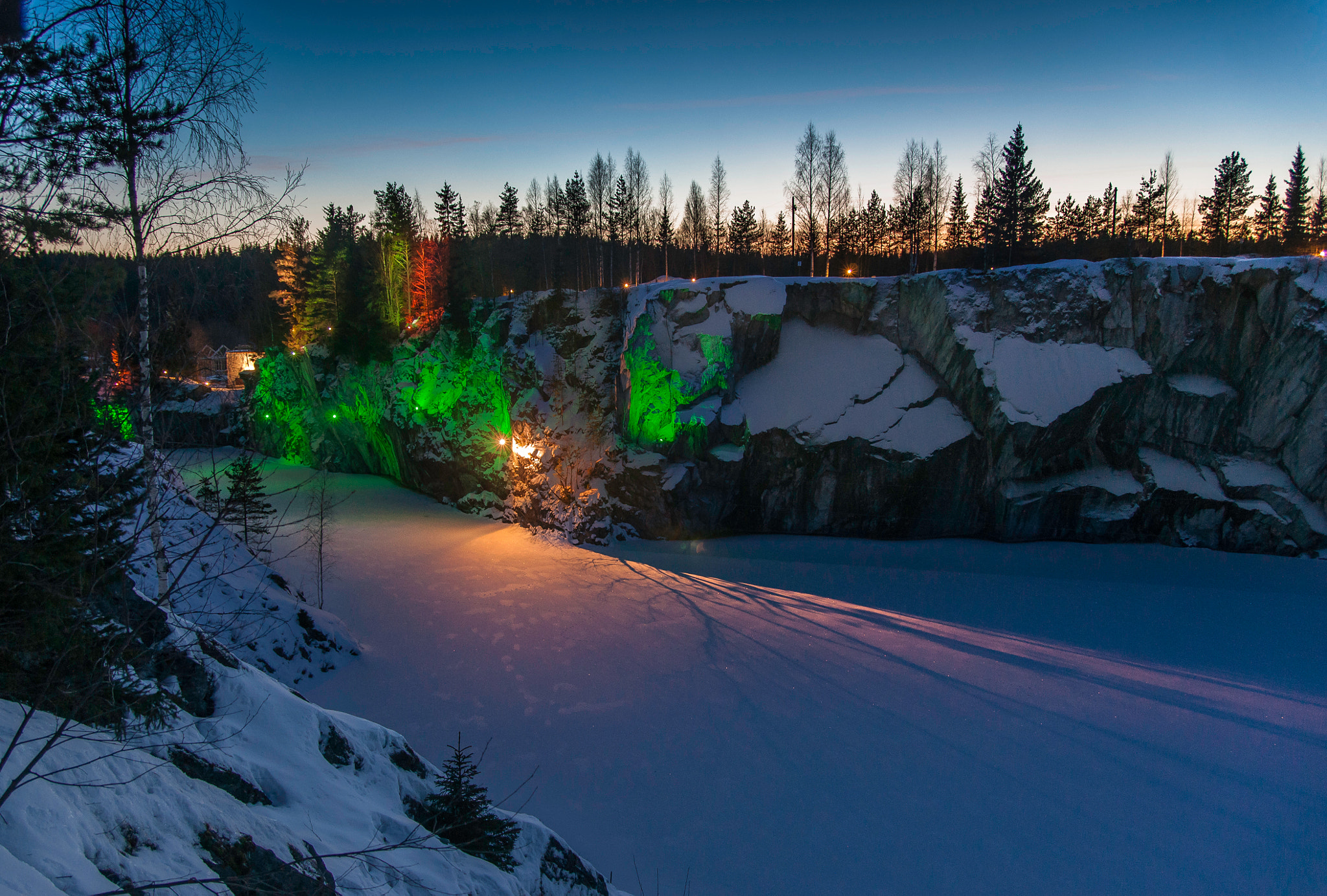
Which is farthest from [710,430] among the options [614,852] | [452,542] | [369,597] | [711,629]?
[614,852]

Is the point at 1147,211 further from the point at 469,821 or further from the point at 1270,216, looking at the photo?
the point at 469,821

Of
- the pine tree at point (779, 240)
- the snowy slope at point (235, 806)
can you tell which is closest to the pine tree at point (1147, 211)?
the pine tree at point (779, 240)

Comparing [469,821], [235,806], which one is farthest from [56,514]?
[469,821]

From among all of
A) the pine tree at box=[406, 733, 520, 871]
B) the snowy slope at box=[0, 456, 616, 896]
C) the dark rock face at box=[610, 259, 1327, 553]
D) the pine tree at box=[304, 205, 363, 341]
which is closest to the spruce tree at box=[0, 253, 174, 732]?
the snowy slope at box=[0, 456, 616, 896]

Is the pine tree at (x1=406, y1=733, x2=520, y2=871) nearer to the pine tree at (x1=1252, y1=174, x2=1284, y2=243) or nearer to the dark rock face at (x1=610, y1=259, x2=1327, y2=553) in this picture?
the dark rock face at (x1=610, y1=259, x2=1327, y2=553)

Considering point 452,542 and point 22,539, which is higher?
point 22,539

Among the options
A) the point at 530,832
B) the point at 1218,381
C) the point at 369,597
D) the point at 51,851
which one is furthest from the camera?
the point at 1218,381

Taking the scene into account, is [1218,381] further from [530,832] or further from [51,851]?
[51,851]

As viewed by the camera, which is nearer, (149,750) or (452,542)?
(149,750)

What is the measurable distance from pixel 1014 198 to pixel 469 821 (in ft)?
118

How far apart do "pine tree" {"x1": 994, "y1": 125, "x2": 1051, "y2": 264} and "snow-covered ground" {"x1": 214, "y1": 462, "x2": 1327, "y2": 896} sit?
18962 mm

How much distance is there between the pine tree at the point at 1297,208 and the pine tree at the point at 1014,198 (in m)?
17.0

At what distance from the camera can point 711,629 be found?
13984mm

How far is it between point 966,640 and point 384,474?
30075 mm
